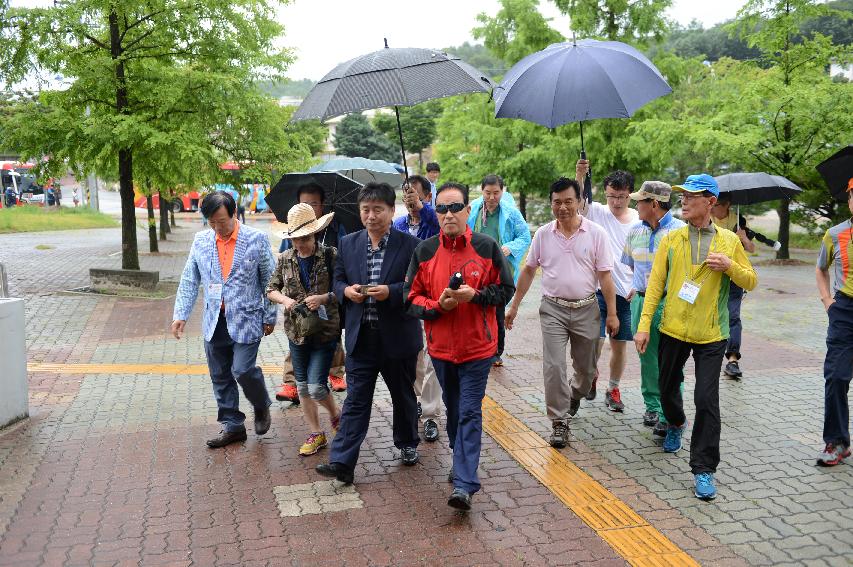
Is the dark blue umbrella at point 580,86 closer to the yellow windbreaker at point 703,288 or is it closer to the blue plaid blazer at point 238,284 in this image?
the yellow windbreaker at point 703,288

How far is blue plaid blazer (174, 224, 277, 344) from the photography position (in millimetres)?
5461

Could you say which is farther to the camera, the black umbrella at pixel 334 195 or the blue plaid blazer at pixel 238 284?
the black umbrella at pixel 334 195

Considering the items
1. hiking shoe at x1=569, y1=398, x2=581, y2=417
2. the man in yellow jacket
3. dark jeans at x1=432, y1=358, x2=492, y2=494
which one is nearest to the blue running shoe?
the man in yellow jacket

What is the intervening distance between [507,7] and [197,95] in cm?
966

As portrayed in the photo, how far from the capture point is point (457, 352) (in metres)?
4.49

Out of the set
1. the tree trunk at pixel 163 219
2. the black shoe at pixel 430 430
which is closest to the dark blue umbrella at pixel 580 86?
the black shoe at pixel 430 430

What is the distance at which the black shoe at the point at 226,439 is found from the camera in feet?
18.6

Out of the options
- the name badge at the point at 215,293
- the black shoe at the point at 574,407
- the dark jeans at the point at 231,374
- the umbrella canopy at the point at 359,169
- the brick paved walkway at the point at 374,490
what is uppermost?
the umbrella canopy at the point at 359,169

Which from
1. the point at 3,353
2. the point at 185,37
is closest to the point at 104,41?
the point at 185,37

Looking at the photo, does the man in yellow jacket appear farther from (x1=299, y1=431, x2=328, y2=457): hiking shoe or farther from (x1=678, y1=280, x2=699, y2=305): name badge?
(x1=299, y1=431, x2=328, y2=457): hiking shoe

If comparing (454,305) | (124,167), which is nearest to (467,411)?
(454,305)

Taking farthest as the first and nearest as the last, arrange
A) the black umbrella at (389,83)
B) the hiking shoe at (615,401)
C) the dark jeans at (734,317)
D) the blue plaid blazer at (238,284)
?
1. the dark jeans at (734,317)
2. the hiking shoe at (615,401)
3. the blue plaid blazer at (238,284)
4. the black umbrella at (389,83)

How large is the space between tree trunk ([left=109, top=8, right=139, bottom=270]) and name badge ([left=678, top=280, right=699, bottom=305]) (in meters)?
10.6

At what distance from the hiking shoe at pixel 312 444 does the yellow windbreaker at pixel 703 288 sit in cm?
250
